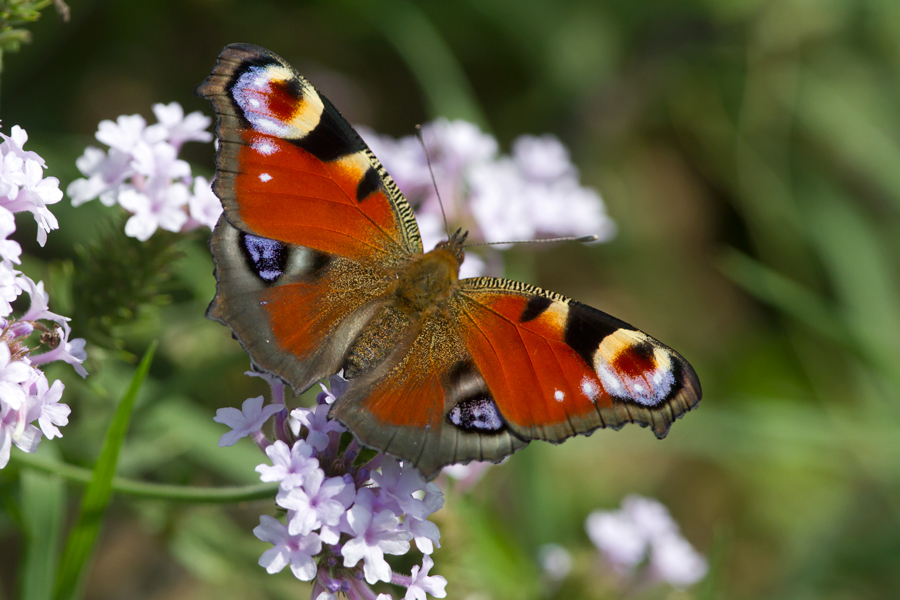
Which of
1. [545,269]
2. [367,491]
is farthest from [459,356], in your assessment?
[545,269]

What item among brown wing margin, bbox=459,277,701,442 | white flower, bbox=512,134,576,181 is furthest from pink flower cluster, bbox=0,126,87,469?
white flower, bbox=512,134,576,181

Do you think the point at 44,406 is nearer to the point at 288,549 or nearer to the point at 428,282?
the point at 288,549

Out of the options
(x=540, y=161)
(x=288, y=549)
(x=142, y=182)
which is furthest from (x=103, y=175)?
(x=540, y=161)

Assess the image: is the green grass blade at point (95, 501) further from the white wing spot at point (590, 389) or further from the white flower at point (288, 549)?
→ the white wing spot at point (590, 389)

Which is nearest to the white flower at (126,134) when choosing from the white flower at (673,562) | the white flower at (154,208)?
the white flower at (154,208)

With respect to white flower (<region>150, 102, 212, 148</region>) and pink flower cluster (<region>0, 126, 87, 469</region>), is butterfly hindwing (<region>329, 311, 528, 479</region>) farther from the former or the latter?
white flower (<region>150, 102, 212, 148</region>)
